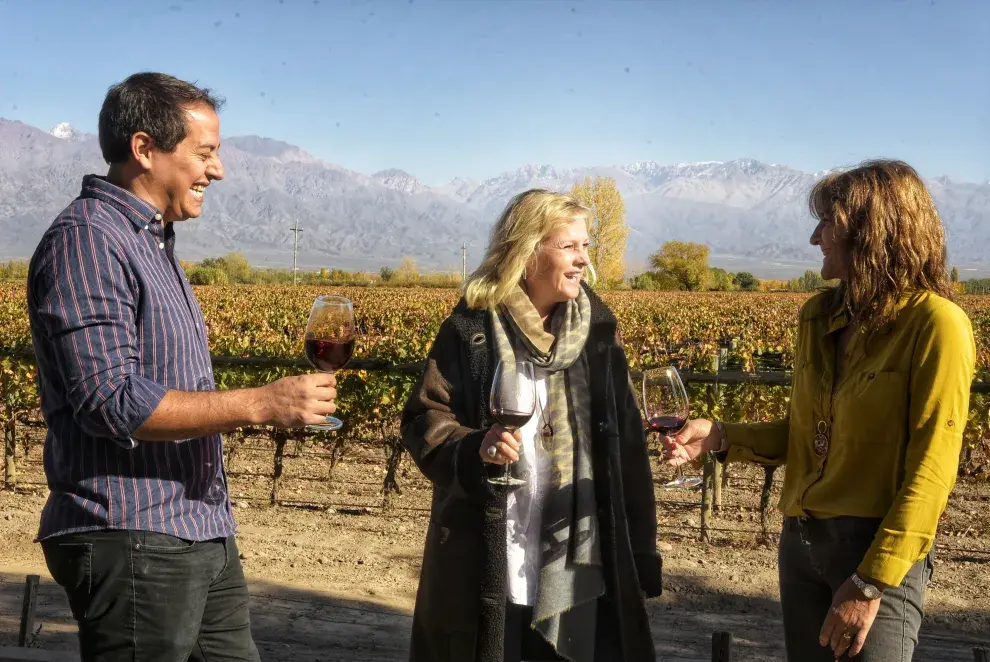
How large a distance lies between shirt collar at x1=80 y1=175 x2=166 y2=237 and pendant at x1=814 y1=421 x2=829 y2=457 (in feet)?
5.25

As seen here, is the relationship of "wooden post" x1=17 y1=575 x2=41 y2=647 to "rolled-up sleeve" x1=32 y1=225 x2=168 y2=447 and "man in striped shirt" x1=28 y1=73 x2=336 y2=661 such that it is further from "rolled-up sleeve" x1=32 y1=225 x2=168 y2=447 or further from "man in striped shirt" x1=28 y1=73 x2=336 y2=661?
"rolled-up sleeve" x1=32 y1=225 x2=168 y2=447

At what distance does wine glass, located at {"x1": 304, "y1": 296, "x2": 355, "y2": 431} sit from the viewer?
7.42ft

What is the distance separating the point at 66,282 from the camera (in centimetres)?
185

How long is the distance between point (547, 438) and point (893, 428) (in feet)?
2.92

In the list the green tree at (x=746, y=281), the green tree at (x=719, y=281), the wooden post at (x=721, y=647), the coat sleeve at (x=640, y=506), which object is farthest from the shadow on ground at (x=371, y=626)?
the green tree at (x=746, y=281)

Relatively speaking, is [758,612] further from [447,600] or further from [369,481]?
[369,481]

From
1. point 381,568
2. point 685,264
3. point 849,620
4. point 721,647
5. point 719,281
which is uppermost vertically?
point 685,264

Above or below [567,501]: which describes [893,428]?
above

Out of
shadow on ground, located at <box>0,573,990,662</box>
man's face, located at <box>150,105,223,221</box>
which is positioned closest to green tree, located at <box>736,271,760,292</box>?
shadow on ground, located at <box>0,573,990,662</box>

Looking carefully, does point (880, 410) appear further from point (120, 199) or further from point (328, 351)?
point (120, 199)

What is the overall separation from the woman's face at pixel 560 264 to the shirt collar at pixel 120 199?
1.11 metres

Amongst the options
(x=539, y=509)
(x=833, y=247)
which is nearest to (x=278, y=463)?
(x=539, y=509)

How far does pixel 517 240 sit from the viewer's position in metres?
2.68

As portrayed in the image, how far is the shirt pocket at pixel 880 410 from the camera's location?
1.98 m
